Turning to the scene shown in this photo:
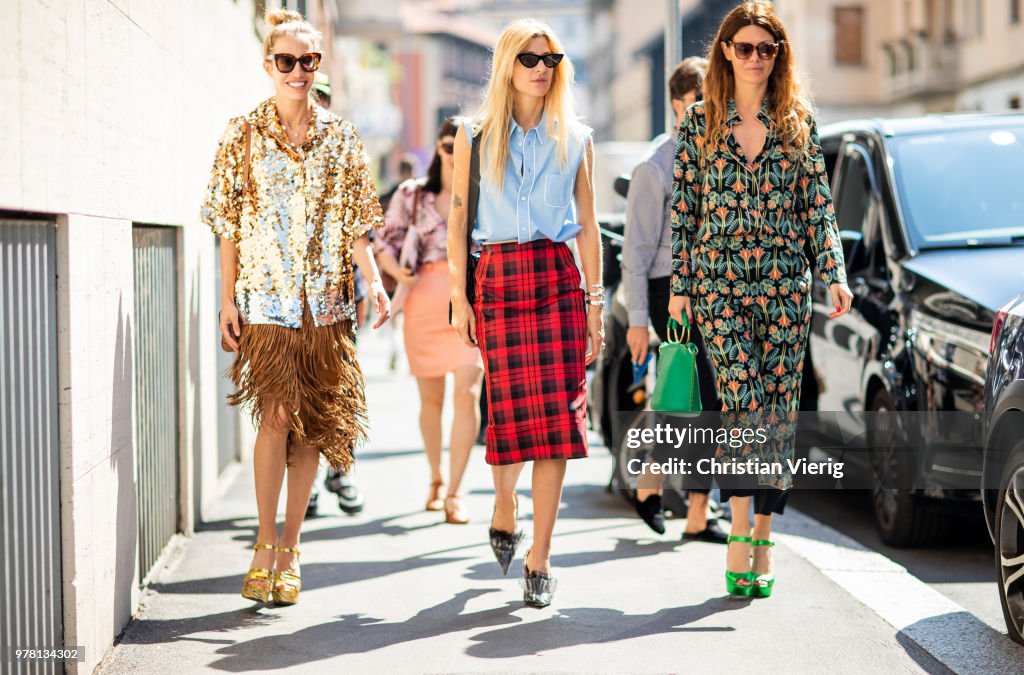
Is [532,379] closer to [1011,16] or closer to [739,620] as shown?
[739,620]

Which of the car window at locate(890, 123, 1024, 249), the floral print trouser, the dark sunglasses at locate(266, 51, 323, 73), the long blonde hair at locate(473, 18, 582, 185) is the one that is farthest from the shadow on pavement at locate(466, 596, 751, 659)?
the car window at locate(890, 123, 1024, 249)

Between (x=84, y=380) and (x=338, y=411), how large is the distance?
1.38m

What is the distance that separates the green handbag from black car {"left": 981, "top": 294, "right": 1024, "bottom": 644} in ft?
3.55

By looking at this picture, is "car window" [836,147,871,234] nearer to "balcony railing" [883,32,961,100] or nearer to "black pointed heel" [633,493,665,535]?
"black pointed heel" [633,493,665,535]

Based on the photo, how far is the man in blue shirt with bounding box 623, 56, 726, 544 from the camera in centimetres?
664

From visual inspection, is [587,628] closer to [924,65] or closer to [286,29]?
[286,29]

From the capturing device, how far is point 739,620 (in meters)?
5.55

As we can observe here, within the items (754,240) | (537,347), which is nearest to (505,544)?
(537,347)

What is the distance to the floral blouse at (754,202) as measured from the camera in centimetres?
577

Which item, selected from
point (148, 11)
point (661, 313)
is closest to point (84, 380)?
point (148, 11)

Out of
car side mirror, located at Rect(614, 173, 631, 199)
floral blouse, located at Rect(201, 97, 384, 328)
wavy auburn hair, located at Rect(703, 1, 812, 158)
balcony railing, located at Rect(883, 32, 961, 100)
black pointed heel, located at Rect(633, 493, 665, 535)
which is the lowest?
black pointed heel, located at Rect(633, 493, 665, 535)

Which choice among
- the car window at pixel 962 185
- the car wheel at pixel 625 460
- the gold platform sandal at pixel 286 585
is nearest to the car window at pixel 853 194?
the car window at pixel 962 185

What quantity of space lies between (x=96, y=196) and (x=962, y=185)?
15.1 ft

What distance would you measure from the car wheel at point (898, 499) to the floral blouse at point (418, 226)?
233 cm
